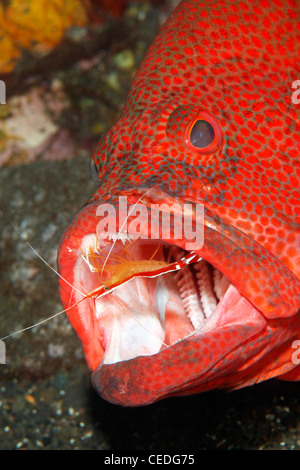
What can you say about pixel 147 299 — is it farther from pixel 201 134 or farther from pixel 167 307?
pixel 201 134

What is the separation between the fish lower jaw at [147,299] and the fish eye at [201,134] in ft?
1.89

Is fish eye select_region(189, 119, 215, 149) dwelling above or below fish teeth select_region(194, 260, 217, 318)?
above

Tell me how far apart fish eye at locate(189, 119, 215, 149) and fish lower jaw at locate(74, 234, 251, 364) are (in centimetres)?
58

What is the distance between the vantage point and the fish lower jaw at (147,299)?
2229mm

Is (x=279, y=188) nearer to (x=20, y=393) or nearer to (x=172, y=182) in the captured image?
(x=172, y=182)

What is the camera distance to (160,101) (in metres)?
2.42

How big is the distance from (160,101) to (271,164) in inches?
27.3

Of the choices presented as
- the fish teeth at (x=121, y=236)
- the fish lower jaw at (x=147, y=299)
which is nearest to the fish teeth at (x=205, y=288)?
the fish lower jaw at (x=147, y=299)

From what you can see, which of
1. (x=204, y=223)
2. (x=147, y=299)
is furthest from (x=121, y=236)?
(x=147, y=299)

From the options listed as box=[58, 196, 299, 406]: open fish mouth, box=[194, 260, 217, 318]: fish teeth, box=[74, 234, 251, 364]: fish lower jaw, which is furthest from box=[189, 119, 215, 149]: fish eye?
box=[194, 260, 217, 318]: fish teeth

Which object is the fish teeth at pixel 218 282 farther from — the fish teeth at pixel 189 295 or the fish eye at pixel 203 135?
the fish eye at pixel 203 135

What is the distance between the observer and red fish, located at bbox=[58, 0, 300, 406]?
1974 millimetres

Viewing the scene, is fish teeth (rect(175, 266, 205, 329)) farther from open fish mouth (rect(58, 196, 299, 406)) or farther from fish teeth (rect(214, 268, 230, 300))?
fish teeth (rect(214, 268, 230, 300))

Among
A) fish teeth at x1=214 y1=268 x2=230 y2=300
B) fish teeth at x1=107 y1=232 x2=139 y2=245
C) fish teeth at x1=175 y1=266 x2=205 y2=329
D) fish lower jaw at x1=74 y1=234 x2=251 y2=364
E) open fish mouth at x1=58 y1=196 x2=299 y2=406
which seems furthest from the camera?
fish teeth at x1=175 y1=266 x2=205 y2=329
